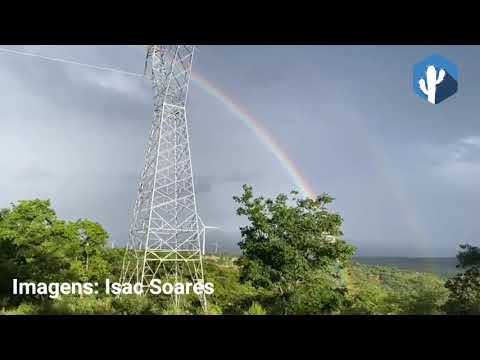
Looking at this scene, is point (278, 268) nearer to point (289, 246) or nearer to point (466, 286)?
point (289, 246)

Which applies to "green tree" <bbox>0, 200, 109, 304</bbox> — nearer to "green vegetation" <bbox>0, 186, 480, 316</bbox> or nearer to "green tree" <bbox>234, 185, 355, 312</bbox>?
"green vegetation" <bbox>0, 186, 480, 316</bbox>

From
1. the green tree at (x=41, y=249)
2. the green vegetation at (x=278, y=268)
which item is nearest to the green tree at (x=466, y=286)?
the green vegetation at (x=278, y=268)

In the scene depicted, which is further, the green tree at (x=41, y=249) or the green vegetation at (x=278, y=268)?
the green tree at (x=41, y=249)

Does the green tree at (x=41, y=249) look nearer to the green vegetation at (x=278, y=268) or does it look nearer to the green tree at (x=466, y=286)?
the green vegetation at (x=278, y=268)

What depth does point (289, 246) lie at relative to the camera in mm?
10188

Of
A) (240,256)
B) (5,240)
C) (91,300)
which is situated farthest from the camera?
(5,240)

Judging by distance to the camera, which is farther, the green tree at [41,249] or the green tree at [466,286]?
the green tree at [41,249]

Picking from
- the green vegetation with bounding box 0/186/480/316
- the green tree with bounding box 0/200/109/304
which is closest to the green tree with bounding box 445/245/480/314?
the green vegetation with bounding box 0/186/480/316

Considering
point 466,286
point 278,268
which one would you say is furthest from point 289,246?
point 466,286

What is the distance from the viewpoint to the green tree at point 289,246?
996 cm
